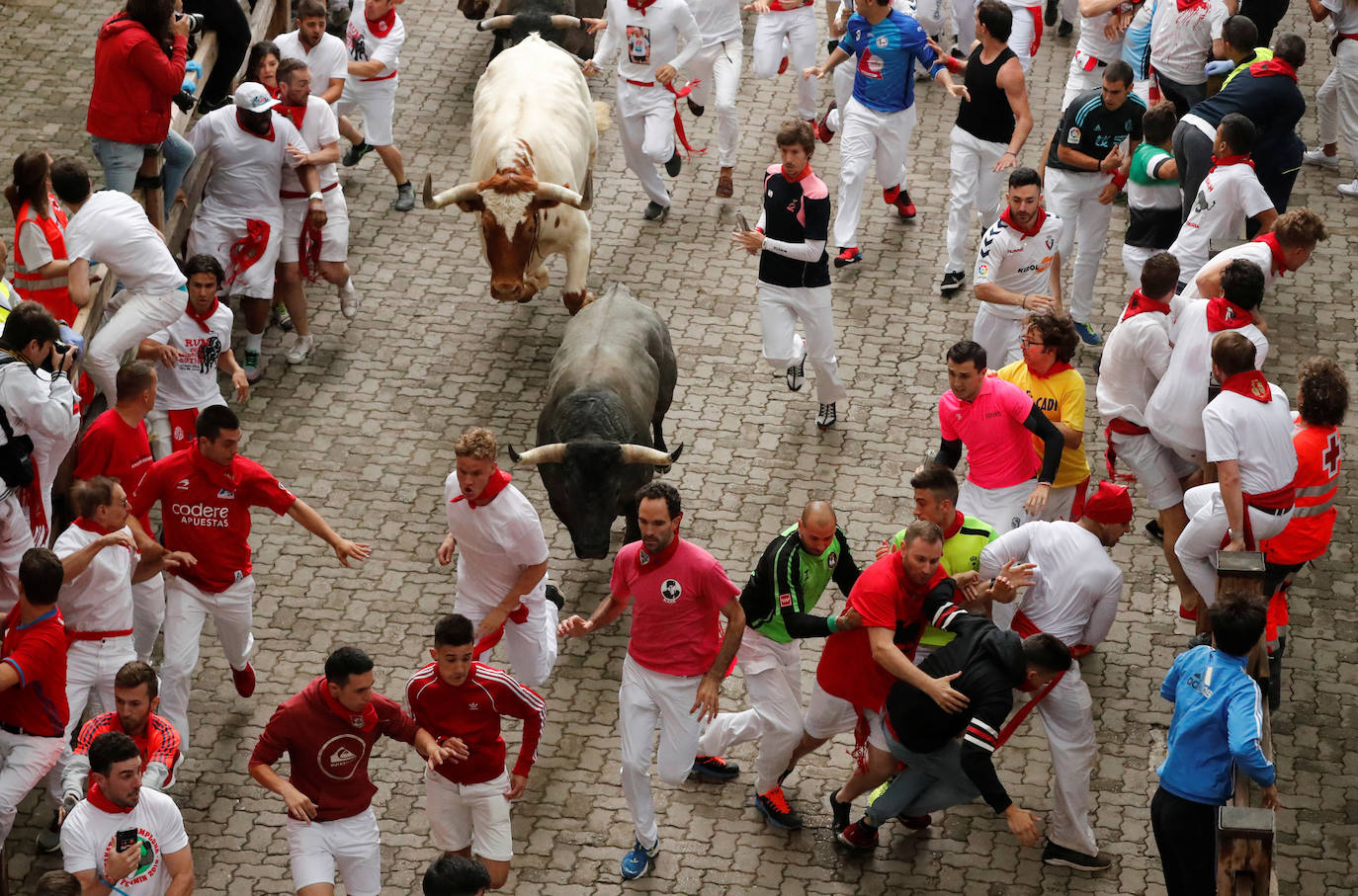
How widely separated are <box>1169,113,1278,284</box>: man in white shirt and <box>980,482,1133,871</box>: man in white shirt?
10.6ft

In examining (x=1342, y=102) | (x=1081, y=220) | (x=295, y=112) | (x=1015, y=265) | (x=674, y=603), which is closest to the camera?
(x=674, y=603)

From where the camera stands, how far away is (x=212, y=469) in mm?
8977

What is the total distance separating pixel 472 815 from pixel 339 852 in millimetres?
688

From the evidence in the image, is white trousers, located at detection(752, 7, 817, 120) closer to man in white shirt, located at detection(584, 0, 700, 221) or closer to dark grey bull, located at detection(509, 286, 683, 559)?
man in white shirt, located at detection(584, 0, 700, 221)

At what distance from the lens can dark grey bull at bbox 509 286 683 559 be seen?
1027 cm

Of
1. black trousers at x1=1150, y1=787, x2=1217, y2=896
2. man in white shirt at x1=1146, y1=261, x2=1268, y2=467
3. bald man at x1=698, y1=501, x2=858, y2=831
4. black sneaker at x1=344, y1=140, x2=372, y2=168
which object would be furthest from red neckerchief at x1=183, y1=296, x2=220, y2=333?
black trousers at x1=1150, y1=787, x2=1217, y2=896

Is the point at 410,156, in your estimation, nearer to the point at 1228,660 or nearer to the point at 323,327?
the point at 323,327

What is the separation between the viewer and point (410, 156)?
50.2ft

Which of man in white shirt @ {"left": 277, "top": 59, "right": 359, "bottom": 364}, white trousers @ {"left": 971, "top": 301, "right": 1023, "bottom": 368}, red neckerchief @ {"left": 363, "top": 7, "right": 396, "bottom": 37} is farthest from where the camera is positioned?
red neckerchief @ {"left": 363, "top": 7, "right": 396, "bottom": 37}

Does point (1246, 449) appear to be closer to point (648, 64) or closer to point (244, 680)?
point (244, 680)

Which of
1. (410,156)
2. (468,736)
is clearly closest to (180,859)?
(468,736)

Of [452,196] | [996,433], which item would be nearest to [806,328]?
[996,433]

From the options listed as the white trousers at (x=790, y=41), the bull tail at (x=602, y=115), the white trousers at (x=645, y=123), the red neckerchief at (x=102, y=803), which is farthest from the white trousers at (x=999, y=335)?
the red neckerchief at (x=102, y=803)

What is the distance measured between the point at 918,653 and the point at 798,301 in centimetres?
375
